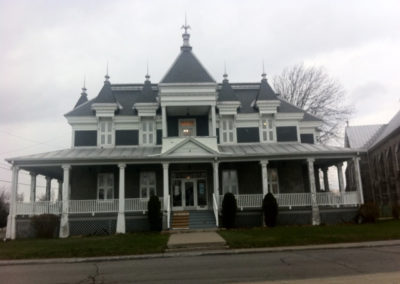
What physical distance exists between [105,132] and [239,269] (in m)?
17.9

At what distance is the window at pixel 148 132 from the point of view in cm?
2545

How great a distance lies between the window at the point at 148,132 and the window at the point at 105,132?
222 cm

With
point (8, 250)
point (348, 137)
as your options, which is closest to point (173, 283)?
point (8, 250)

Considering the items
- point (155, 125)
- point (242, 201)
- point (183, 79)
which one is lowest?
point (242, 201)

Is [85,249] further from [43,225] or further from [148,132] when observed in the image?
[148,132]

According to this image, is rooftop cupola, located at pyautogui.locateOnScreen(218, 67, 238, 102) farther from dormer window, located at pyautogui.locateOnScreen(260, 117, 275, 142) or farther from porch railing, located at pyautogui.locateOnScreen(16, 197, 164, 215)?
porch railing, located at pyautogui.locateOnScreen(16, 197, 164, 215)

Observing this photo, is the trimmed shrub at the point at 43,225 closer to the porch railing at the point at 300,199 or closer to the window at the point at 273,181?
the porch railing at the point at 300,199

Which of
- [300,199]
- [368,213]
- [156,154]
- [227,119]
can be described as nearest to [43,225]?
[156,154]

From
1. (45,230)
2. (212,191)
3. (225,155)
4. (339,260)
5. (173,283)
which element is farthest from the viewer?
(212,191)

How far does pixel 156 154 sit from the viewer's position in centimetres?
2266

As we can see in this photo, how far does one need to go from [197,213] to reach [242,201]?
9.68 feet

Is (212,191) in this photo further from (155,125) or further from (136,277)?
(136,277)

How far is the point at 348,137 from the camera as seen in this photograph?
157 feet

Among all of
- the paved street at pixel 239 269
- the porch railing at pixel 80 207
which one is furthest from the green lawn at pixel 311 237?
the porch railing at pixel 80 207
